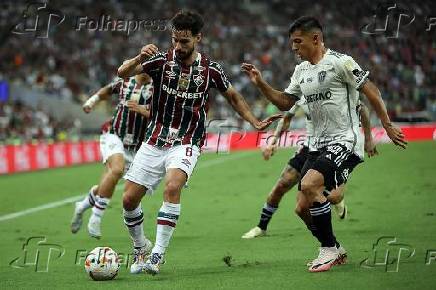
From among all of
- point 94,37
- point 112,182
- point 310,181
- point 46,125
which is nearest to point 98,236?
point 112,182

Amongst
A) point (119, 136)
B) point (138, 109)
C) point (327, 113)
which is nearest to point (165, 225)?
point (327, 113)

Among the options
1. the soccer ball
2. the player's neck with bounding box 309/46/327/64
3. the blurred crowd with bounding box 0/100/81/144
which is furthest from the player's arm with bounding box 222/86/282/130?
the blurred crowd with bounding box 0/100/81/144

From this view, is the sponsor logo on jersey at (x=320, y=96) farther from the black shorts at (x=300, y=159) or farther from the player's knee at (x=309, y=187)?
the black shorts at (x=300, y=159)

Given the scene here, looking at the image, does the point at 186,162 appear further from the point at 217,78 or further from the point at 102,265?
the point at 102,265

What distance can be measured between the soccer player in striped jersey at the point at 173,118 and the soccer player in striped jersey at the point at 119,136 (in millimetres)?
3128

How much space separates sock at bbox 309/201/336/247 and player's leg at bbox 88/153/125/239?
4.15m

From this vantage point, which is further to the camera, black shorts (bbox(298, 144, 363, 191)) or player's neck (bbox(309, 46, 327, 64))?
player's neck (bbox(309, 46, 327, 64))

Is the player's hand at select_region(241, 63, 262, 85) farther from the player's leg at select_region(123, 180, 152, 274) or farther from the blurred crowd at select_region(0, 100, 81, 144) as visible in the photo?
the blurred crowd at select_region(0, 100, 81, 144)

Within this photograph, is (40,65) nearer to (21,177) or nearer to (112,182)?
(21,177)

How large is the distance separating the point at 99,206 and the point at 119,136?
1.22 m

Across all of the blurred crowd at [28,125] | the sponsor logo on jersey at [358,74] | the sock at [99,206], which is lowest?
the blurred crowd at [28,125]

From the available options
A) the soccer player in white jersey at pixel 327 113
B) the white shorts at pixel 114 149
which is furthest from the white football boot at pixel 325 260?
the white shorts at pixel 114 149

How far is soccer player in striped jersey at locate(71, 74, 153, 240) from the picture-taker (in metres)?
12.4

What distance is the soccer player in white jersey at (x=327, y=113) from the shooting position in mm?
8688
